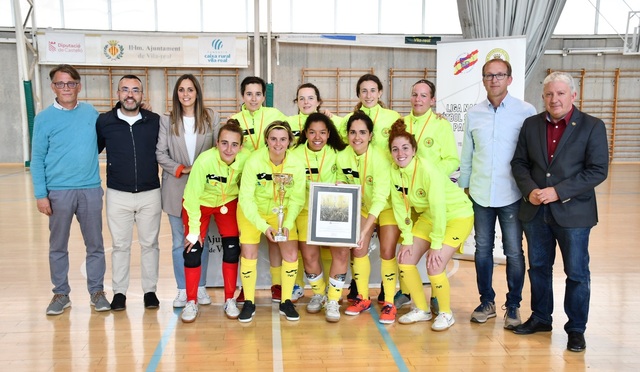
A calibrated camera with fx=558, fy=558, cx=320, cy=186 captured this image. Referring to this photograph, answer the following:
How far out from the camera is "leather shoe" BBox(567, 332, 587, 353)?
3.57 metres

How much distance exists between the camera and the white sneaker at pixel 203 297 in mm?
4508

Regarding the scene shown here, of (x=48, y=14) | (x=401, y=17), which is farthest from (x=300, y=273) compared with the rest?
(x=48, y=14)

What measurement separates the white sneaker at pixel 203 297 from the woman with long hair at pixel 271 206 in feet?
1.46

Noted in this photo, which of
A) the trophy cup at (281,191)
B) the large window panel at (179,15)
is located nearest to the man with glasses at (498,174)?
the trophy cup at (281,191)

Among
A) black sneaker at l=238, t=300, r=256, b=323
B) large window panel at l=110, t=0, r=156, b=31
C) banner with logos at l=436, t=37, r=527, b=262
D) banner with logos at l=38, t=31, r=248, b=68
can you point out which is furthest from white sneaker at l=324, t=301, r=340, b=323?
large window panel at l=110, t=0, r=156, b=31

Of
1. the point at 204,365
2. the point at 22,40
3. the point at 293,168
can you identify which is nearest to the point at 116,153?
the point at 293,168

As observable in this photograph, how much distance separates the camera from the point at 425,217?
13.4ft

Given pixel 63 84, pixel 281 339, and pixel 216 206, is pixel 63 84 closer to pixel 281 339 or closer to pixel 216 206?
pixel 216 206

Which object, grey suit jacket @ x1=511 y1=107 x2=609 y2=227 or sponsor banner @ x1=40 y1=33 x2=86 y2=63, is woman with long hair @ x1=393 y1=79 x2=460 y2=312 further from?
sponsor banner @ x1=40 y1=33 x2=86 y2=63

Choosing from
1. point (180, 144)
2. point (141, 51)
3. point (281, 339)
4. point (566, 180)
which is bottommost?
point (281, 339)

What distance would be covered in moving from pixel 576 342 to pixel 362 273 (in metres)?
1.53

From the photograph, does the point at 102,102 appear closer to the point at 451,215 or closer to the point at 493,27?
the point at 493,27

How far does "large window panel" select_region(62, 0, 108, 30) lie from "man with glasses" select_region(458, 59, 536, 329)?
601 inches

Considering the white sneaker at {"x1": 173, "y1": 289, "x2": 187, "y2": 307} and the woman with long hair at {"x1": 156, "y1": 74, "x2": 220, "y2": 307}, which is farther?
the white sneaker at {"x1": 173, "y1": 289, "x2": 187, "y2": 307}
